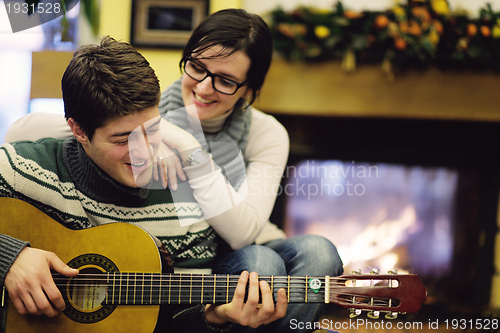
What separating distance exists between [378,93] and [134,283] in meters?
1.19

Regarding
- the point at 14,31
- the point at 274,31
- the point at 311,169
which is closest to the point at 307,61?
the point at 274,31

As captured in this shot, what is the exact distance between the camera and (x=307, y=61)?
1.39 meters

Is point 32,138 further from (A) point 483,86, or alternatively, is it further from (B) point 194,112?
(A) point 483,86

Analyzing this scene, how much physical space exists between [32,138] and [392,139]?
1425 mm

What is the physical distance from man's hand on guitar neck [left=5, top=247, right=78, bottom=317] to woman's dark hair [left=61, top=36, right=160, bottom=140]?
25cm

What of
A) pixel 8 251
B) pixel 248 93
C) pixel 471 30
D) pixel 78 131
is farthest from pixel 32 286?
pixel 471 30

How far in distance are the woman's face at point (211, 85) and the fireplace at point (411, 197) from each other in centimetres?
76

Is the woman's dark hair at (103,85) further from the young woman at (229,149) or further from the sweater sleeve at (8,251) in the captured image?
the sweater sleeve at (8,251)

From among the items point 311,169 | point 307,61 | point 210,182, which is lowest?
point 311,169

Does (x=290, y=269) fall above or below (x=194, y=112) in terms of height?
below

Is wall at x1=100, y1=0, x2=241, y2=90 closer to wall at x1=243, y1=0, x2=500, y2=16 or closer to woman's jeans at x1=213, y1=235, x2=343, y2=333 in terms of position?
wall at x1=243, y1=0, x2=500, y2=16

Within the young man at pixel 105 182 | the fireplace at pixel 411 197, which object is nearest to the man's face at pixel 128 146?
the young man at pixel 105 182

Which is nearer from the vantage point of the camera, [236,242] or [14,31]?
[236,242]

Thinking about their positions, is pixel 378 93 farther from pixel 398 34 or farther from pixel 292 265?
pixel 292 265
